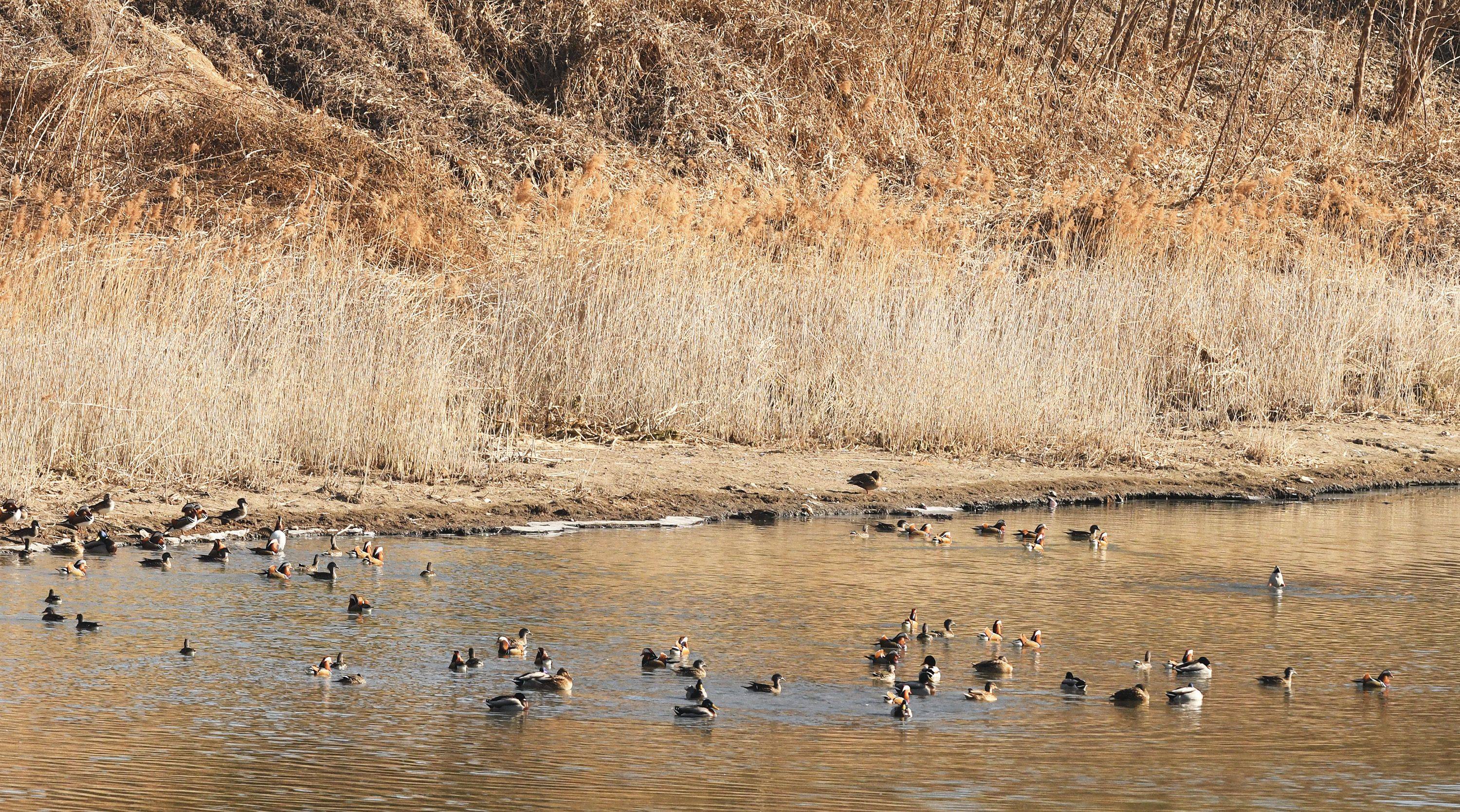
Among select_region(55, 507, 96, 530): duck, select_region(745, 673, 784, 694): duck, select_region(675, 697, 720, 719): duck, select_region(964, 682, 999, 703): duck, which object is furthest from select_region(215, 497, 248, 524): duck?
select_region(964, 682, 999, 703): duck

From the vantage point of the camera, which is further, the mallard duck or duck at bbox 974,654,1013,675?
the mallard duck

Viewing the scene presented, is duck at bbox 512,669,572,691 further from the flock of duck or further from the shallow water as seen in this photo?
the shallow water

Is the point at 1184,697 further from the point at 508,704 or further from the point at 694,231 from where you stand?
the point at 694,231

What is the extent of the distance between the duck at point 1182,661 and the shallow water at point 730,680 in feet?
0.26

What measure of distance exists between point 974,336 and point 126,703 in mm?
9254

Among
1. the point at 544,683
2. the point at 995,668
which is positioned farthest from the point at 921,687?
the point at 544,683

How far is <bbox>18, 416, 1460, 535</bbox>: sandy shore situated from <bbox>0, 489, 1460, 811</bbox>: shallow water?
0.76m

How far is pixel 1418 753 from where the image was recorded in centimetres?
723

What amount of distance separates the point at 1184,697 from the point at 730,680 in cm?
197

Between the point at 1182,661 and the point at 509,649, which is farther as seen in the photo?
the point at 1182,661

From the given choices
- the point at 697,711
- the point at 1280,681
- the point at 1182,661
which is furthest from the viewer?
the point at 1182,661

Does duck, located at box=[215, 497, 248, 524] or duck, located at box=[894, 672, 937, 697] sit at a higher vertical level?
duck, located at box=[215, 497, 248, 524]

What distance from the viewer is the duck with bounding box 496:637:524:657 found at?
8.52m

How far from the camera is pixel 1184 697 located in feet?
26.1
